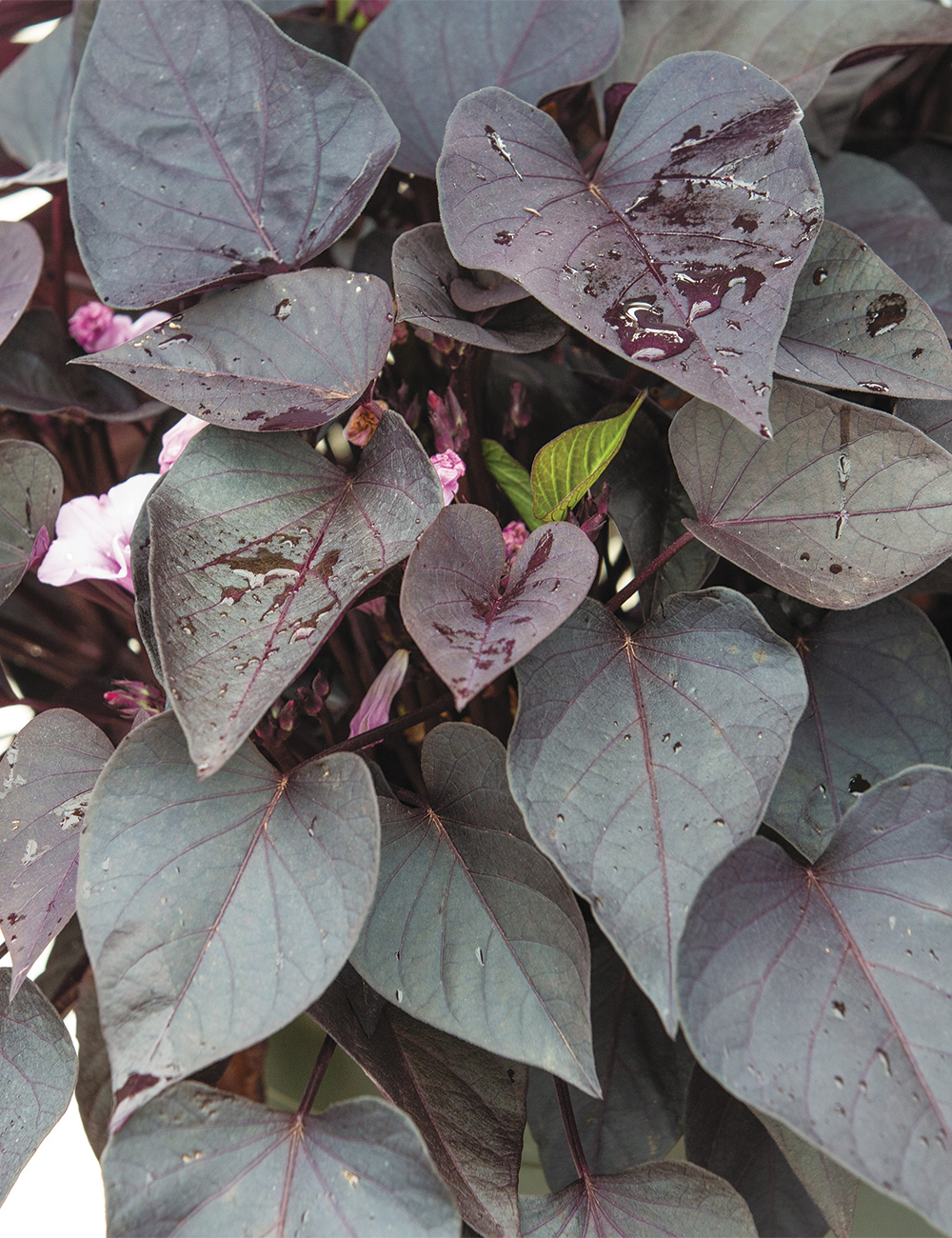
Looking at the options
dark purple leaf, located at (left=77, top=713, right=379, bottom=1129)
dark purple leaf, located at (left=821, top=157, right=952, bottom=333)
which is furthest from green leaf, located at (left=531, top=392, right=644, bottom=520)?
dark purple leaf, located at (left=821, top=157, right=952, bottom=333)

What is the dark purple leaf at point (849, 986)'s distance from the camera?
0.25 m

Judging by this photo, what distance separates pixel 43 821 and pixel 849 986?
0.29 meters

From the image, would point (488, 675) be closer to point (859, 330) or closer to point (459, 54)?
point (859, 330)

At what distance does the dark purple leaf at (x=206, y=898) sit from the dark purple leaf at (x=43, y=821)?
56mm

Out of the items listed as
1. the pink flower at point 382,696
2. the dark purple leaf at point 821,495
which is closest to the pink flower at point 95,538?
the pink flower at point 382,696

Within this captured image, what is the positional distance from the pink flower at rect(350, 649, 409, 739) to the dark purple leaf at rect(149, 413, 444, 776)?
9 centimetres

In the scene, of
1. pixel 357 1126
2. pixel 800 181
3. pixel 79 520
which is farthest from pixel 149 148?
pixel 357 1126

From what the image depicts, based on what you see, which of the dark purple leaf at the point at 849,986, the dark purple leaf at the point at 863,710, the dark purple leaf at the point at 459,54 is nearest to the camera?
the dark purple leaf at the point at 849,986

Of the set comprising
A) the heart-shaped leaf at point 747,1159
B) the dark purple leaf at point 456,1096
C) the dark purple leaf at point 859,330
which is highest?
the dark purple leaf at point 859,330

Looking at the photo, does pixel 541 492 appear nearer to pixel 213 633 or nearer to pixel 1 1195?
pixel 213 633

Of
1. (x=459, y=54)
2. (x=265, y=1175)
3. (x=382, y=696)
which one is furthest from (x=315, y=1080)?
(x=459, y=54)

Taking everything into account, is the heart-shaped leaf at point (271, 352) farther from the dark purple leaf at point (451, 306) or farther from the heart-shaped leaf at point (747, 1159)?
the heart-shaped leaf at point (747, 1159)

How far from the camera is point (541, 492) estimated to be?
1.15 feet

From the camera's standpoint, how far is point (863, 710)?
1.25 ft
